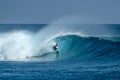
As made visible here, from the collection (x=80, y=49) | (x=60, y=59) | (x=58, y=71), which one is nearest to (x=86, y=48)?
(x=80, y=49)

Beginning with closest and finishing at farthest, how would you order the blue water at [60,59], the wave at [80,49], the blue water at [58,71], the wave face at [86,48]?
the blue water at [58,71]
the blue water at [60,59]
the wave face at [86,48]
the wave at [80,49]

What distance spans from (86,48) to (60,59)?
4.31 metres

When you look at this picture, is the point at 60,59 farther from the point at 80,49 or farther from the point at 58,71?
the point at 58,71

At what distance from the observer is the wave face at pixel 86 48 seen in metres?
40.1

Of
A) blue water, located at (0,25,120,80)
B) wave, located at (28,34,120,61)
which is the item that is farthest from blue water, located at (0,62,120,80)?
wave, located at (28,34,120,61)

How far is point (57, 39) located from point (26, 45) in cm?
291

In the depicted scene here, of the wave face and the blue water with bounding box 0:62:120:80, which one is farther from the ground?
the wave face

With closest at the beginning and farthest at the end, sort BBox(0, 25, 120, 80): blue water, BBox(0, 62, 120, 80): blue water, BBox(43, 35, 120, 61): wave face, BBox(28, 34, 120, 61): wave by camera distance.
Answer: BBox(0, 62, 120, 80): blue water → BBox(0, 25, 120, 80): blue water → BBox(43, 35, 120, 61): wave face → BBox(28, 34, 120, 61): wave

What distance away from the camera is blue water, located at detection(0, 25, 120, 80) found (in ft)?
96.0

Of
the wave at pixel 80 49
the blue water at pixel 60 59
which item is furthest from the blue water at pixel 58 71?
the wave at pixel 80 49

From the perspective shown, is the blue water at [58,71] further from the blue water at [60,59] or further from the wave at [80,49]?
the wave at [80,49]

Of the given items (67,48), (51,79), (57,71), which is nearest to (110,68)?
(57,71)

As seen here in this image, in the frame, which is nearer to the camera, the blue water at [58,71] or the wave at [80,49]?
the blue water at [58,71]

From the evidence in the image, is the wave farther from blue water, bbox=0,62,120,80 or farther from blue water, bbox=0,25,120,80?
blue water, bbox=0,62,120,80
